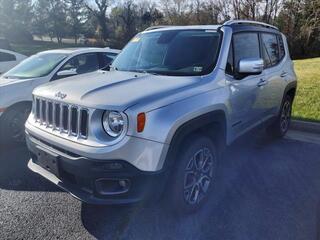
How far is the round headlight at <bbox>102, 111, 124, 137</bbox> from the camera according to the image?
10.0ft

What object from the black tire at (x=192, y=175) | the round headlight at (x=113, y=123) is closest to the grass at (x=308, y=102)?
the black tire at (x=192, y=175)

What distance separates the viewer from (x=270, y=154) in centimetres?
557

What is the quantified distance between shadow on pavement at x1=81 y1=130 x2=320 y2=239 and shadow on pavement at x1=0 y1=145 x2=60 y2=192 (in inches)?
36.5

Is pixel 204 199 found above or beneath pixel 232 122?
beneath

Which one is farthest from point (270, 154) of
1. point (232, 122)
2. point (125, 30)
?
point (125, 30)

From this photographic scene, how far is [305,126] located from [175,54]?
3804 mm

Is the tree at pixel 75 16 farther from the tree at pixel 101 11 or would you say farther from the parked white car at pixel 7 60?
the parked white car at pixel 7 60

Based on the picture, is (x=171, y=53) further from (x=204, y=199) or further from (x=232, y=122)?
(x=204, y=199)

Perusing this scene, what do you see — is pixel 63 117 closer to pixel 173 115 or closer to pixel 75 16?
pixel 173 115

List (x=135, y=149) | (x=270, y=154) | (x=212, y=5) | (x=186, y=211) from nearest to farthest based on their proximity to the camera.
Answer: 1. (x=135, y=149)
2. (x=186, y=211)
3. (x=270, y=154)
4. (x=212, y=5)

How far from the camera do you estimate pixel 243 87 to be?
438 centimetres

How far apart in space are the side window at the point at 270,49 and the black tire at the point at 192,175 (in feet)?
6.73

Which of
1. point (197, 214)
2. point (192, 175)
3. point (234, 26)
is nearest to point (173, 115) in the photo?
point (192, 175)

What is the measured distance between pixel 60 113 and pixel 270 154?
11.4 feet
